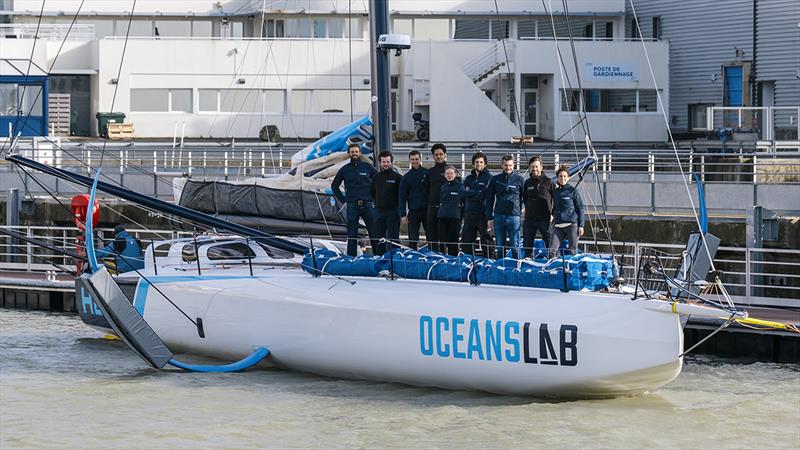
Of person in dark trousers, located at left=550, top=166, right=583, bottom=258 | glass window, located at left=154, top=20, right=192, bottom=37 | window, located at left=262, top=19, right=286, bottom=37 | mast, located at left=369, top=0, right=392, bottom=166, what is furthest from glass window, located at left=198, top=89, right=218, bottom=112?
person in dark trousers, located at left=550, top=166, right=583, bottom=258

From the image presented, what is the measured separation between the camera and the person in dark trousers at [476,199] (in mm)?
16344

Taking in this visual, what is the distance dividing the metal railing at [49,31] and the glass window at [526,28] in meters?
15.2

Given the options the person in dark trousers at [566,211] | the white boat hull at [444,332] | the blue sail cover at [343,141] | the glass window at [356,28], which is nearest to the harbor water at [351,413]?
the white boat hull at [444,332]

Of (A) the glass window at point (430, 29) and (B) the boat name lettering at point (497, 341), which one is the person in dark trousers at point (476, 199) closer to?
(B) the boat name lettering at point (497, 341)

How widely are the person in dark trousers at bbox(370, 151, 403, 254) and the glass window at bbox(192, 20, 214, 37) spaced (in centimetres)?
3298

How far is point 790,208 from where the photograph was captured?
22156 millimetres

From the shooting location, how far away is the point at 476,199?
1645 cm

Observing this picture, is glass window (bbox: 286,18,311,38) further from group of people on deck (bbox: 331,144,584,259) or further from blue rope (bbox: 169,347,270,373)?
blue rope (bbox: 169,347,270,373)

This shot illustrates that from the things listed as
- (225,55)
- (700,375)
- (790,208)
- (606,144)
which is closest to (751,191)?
(790,208)

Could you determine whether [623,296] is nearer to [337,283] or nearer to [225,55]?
[337,283]

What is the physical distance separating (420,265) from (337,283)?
0.98 meters

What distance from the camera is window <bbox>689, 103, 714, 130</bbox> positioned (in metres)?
45.1

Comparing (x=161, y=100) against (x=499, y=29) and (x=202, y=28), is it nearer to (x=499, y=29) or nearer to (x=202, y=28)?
(x=202, y=28)

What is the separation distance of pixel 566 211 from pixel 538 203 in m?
0.37
